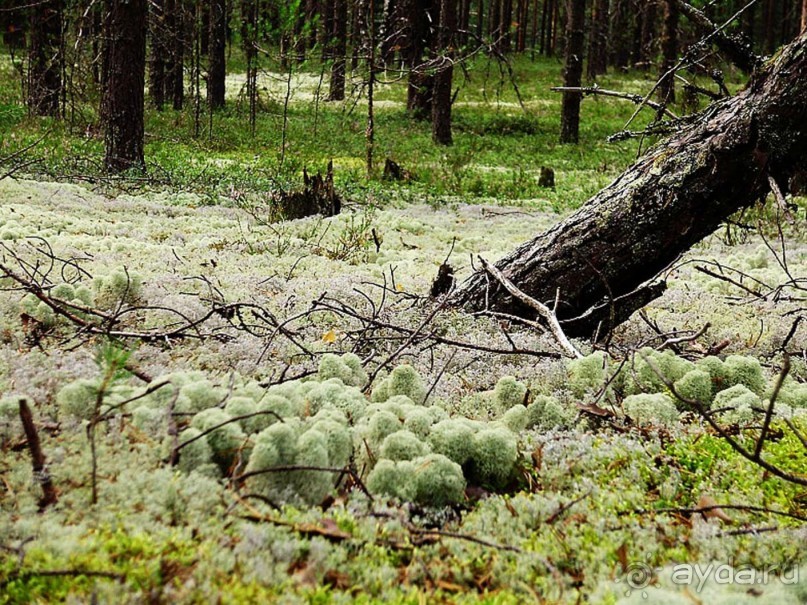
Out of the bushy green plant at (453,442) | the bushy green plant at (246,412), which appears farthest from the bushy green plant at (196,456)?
the bushy green plant at (453,442)

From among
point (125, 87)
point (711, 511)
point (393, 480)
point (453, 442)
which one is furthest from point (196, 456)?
point (125, 87)

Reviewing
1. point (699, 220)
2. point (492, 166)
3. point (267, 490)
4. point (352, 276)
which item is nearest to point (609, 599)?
point (267, 490)

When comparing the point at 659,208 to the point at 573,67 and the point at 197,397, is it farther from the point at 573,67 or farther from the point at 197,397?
the point at 573,67

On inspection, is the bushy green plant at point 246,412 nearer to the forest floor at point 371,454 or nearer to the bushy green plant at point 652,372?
the forest floor at point 371,454

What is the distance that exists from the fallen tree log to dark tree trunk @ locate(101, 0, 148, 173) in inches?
298

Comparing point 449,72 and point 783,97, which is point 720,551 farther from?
point 449,72

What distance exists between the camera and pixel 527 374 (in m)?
3.30

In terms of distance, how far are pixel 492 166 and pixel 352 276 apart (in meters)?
10.1

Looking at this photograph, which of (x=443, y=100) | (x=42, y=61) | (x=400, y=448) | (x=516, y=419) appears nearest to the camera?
(x=400, y=448)

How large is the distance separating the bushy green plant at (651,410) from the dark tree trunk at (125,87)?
29.6ft

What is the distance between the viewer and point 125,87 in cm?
996

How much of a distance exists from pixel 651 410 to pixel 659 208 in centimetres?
157

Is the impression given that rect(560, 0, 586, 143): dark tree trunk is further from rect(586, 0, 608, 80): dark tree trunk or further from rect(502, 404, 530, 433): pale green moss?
rect(502, 404, 530, 433): pale green moss

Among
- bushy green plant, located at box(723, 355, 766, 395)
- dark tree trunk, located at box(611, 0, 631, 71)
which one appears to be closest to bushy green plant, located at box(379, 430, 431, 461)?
bushy green plant, located at box(723, 355, 766, 395)
